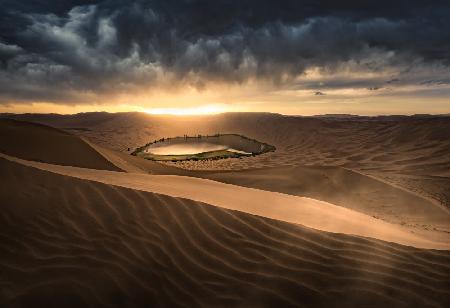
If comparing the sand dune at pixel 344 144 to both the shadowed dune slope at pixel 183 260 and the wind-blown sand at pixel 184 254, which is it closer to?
the wind-blown sand at pixel 184 254

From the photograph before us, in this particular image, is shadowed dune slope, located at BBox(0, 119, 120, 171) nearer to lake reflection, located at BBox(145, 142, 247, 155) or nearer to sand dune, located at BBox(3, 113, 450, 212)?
sand dune, located at BBox(3, 113, 450, 212)

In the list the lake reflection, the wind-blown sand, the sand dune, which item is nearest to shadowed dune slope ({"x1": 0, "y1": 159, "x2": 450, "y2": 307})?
the wind-blown sand

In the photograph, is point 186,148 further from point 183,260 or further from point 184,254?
point 183,260

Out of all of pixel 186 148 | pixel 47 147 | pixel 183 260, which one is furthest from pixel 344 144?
pixel 183 260

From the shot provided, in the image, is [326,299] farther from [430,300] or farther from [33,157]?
[33,157]

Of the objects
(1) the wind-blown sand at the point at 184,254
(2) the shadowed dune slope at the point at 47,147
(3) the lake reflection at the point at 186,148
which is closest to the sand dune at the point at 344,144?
(3) the lake reflection at the point at 186,148

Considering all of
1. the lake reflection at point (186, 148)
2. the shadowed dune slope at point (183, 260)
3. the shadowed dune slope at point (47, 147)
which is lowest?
the lake reflection at point (186, 148)
